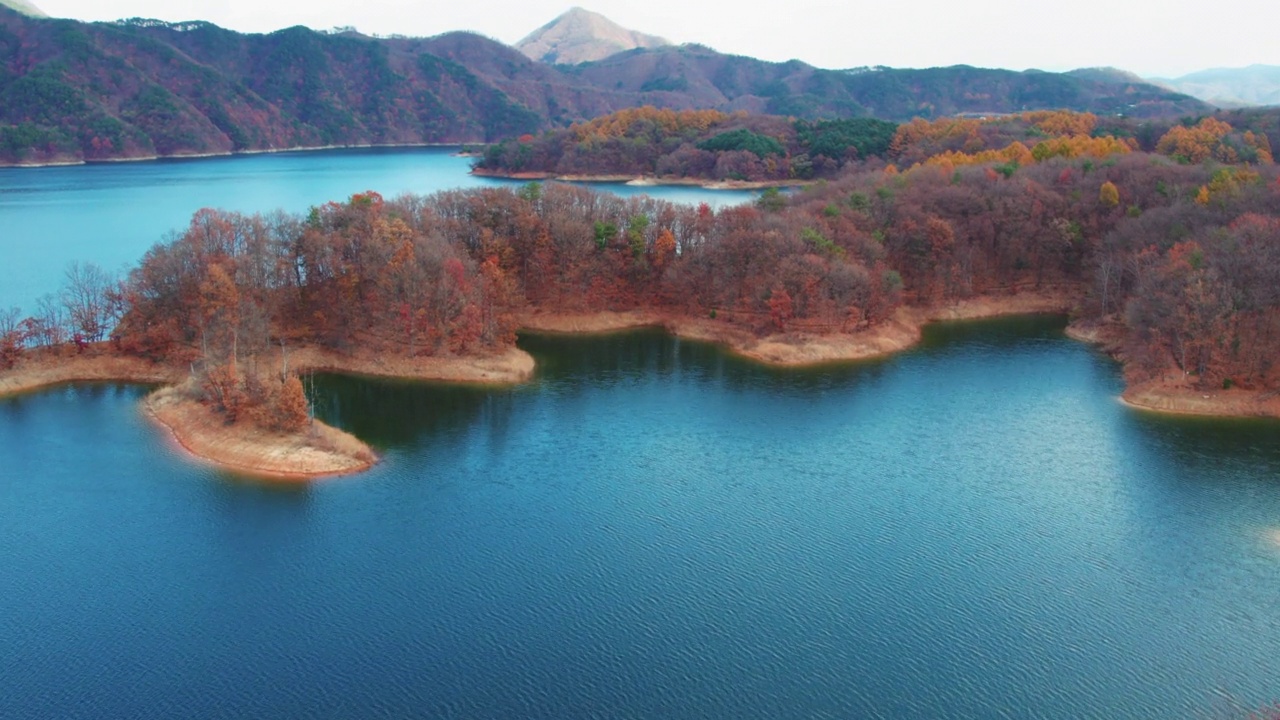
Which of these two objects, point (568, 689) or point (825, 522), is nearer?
point (568, 689)

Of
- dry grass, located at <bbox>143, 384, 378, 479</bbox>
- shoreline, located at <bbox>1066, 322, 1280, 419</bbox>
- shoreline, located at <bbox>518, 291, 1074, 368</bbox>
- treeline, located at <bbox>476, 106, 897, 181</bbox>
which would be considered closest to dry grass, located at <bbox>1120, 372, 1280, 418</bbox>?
shoreline, located at <bbox>1066, 322, 1280, 419</bbox>

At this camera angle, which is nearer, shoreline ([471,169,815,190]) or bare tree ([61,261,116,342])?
bare tree ([61,261,116,342])

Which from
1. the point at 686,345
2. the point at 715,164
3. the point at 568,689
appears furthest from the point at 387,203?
the point at 715,164

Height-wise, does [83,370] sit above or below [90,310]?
below

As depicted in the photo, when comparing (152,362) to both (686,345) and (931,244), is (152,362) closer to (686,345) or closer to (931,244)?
(686,345)

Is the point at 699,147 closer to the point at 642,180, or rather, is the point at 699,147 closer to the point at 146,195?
the point at 642,180

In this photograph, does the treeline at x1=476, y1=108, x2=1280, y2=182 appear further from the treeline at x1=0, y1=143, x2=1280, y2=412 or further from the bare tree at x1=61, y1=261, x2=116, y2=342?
the bare tree at x1=61, y1=261, x2=116, y2=342

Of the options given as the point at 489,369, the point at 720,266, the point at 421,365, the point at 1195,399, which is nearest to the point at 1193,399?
the point at 1195,399
